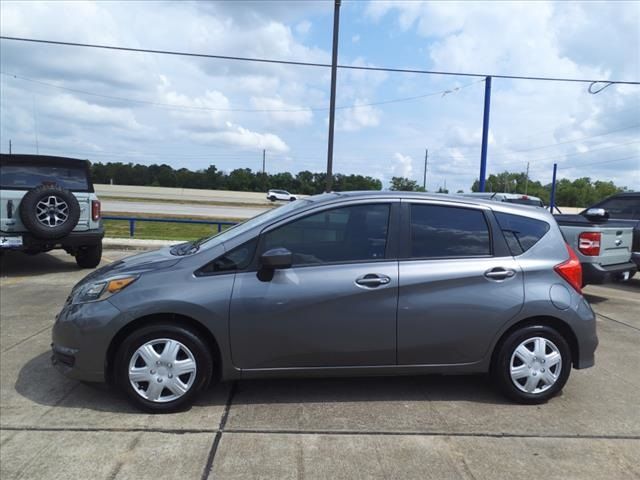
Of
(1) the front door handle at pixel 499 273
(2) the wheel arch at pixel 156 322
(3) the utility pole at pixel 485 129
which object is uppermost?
(3) the utility pole at pixel 485 129

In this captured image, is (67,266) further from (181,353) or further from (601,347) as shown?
(601,347)

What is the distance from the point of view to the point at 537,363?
13.2 feet

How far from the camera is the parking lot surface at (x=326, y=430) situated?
10.2 ft

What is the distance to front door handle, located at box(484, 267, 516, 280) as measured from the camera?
4.02m

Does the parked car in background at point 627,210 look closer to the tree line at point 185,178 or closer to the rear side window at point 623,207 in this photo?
the rear side window at point 623,207

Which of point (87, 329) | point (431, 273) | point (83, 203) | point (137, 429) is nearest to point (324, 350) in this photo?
point (431, 273)

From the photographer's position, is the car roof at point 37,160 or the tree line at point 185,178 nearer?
the car roof at point 37,160

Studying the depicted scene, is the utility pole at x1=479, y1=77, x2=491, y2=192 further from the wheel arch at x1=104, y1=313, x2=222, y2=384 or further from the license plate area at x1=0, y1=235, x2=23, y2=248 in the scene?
the wheel arch at x1=104, y1=313, x2=222, y2=384

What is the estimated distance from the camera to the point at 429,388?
435cm

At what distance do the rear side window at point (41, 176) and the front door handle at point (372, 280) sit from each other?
702 centimetres

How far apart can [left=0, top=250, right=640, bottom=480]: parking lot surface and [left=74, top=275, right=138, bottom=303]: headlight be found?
0.79 metres

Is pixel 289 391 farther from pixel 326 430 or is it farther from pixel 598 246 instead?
pixel 598 246

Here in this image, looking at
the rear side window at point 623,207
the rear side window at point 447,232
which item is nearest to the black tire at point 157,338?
the rear side window at point 447,232

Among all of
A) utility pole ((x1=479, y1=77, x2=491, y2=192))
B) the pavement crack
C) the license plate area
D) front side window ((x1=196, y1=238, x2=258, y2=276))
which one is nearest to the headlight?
front side window ((x1=196, y1=238, x2=258, y2=276))
